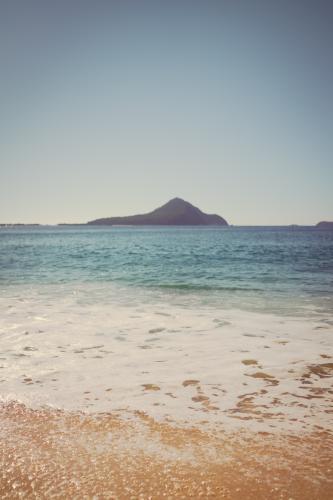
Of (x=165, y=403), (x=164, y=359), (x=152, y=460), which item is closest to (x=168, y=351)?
(x=164, y=359)

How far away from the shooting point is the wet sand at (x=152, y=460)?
2631 mm

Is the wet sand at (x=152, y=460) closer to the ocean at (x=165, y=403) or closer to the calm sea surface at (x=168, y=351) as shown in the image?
the ocean at (x=165, y=403)

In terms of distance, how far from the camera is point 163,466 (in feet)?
9.61

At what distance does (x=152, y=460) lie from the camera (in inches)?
119

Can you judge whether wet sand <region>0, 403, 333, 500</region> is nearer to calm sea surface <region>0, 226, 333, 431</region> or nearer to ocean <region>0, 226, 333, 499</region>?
ocean <region>0, 226, 333, 499</region>

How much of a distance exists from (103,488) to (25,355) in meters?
4.12

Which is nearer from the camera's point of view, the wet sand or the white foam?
the wet sand

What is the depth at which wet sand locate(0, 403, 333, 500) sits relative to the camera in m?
2.63

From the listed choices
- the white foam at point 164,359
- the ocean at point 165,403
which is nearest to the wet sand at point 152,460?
the ocean at point 165,403

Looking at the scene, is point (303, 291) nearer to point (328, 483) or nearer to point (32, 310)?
point (32, 310)

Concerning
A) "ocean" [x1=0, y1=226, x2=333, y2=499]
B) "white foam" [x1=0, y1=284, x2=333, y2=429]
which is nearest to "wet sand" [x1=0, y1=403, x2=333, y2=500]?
"ocean" [x1=0, y1=226, x2=333, y2=499]

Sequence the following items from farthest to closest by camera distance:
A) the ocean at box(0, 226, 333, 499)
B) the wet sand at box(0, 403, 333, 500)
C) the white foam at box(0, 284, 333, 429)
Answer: the white foam at box(0, 284, 333, 429), the ocean at box(0, 226, 333, 499), the wet sand at box(0, 403, 333, 500)

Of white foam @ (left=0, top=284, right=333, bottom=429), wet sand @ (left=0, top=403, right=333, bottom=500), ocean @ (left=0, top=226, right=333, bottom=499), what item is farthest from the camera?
white foam @ (left=0, top=284, right=333, bottom=429)

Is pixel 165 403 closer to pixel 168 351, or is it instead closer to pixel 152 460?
pixel 152 460
